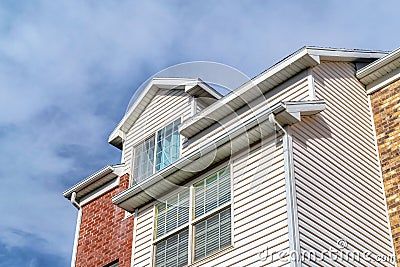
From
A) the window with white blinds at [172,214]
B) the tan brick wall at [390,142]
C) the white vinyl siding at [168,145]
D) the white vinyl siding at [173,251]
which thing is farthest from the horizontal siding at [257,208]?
the white vinyl siding at [168,145]

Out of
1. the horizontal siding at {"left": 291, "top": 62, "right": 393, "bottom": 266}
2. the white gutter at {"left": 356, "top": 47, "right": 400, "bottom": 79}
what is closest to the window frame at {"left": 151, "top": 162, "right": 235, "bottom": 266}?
the horizontal siding at {"left": 291, "top": 62, "right": 393, "bottom": 266}

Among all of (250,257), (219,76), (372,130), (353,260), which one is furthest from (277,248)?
(219,76)

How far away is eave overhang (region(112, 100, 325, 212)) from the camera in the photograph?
13.7m

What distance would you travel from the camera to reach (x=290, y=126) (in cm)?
1377

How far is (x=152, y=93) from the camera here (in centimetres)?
1909

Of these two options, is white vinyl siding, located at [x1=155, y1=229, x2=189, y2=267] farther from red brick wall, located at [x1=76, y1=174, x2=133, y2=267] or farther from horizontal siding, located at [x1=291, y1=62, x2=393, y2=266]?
horizontal siding, located at [x1=291, y1=62, x2=393, y2=266]

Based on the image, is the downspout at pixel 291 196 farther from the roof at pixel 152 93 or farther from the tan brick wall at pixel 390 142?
the roof at pixel 152 93

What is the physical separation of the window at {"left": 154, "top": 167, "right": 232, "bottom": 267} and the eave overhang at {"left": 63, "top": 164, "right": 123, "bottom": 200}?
3287 millimetres

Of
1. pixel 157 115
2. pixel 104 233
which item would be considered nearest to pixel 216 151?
pixel 157 115

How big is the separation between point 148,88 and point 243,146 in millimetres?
5542

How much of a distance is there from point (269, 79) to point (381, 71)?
2784mm

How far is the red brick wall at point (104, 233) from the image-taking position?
16.8 meters

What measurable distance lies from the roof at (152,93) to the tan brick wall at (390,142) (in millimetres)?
4387

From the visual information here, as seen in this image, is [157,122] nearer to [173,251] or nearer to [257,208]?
[173,251]
